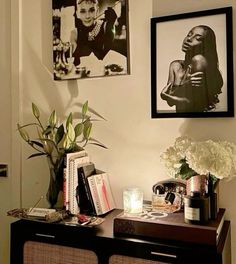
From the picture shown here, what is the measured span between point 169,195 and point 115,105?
22.4 inches

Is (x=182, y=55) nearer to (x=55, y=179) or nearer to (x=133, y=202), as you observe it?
(x=133, y=202)

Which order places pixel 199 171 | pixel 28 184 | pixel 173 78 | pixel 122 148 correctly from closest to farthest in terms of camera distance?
pixel 199 171 → pixel 173 78 → pixel 122 148 → pixel 28 184

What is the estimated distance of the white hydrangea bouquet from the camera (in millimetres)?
1233

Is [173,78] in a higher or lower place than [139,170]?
higher

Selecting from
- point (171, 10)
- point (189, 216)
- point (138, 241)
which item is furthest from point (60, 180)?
point (171, 10)

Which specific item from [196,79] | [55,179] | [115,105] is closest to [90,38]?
[115,105]

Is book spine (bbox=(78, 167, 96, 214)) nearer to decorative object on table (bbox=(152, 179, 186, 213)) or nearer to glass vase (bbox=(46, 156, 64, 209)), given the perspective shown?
glass vase (bbox=(46, 156, 64, 209))

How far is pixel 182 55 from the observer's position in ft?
5.16

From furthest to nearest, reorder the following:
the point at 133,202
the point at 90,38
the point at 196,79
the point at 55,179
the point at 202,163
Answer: the point at 90,38
the point at 55,179
the point at 196,79
the point at 133,202
the point at 202,163

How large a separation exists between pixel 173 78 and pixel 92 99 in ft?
1.57

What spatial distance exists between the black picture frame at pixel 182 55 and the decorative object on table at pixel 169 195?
34 cm

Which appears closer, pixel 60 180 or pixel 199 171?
pixel 199 171

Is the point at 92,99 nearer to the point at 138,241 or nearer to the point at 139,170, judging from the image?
the point at 139,170

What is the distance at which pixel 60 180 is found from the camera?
167 centimetres
